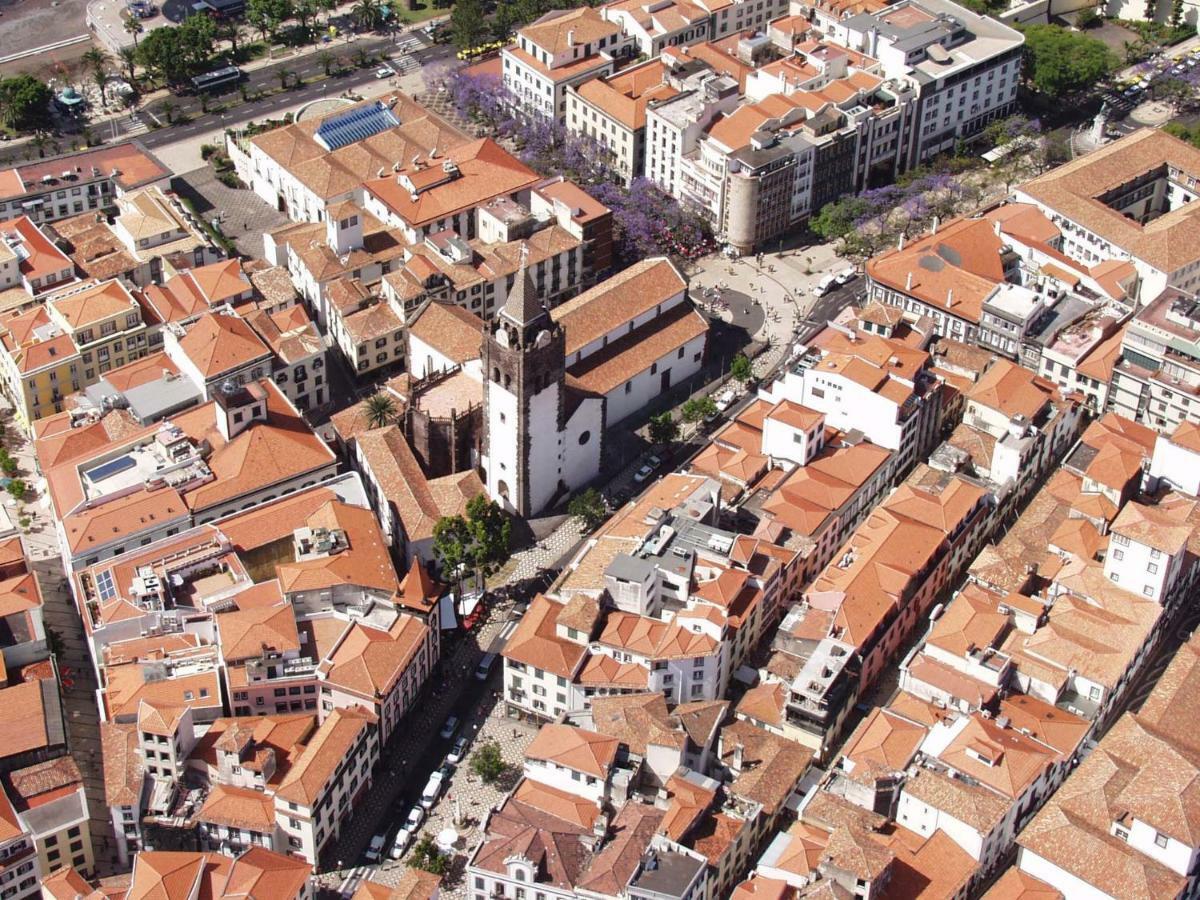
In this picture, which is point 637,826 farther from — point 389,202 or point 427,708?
point 389,202

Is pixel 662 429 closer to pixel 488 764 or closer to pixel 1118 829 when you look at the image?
pixel 488 764

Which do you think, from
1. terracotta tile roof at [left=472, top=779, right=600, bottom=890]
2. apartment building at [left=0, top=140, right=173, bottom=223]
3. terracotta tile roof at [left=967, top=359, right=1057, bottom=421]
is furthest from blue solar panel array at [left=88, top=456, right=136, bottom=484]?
terracotta tile roof at [left=967, top=359, right=1057, bottom=421]

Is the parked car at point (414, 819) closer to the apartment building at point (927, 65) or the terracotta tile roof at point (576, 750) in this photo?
the terracotta tile roof at point (576, 750)

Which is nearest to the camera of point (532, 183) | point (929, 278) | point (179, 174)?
point (929, 278)

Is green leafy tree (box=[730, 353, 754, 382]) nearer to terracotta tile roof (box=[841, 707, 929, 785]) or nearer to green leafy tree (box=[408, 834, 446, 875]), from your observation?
terracotta tile roof (box=[841, 707, 929, 785])

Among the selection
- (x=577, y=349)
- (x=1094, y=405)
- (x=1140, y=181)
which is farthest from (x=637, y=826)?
(x=1140, y=181)

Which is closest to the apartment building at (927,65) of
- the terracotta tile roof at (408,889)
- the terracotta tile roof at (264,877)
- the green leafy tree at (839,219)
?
the green leafy tree at (839,219)

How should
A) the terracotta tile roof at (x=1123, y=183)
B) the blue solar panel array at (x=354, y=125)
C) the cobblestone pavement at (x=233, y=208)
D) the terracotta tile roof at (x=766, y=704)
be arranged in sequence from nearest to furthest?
the terracotta tile roof at (x=766, y=704)
the terracotta tile roof at (x=1123, y=183)
the cobblestone pavement at (x=233, y=208)
the blue solar panel array at (x=354, y=125)
